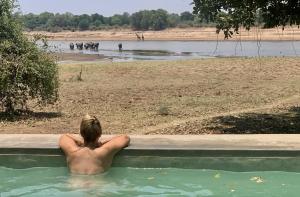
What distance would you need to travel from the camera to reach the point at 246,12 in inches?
441

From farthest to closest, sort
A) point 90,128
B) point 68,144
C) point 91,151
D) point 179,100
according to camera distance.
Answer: point 179,100 → point 68,144 → point 91,151 → point 90,128

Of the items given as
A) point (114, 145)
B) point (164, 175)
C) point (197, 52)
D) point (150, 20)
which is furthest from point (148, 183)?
point (150, 20)

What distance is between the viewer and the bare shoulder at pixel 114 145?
6980 mm

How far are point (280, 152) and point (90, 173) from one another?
2224 millimetres

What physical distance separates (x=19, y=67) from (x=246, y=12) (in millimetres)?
4960

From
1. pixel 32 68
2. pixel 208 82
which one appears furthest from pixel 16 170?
pixel 208 82

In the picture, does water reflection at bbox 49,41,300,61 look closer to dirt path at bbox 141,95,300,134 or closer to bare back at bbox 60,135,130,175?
dirt path at bbox 141,95,300,134

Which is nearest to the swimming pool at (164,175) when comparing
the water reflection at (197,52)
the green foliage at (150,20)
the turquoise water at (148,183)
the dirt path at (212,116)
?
the turquoise water at (148,183)

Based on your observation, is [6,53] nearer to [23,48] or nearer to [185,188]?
[23,48]

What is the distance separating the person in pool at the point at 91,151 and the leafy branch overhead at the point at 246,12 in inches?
163

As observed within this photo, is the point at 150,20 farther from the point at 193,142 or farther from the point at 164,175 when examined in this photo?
the point at 164,175

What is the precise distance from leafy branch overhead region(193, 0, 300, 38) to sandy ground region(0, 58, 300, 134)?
1.99 m

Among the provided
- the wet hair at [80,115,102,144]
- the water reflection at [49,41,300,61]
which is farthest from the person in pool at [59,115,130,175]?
the water reflection at [49,41,300,61]

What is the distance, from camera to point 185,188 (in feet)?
22.6
